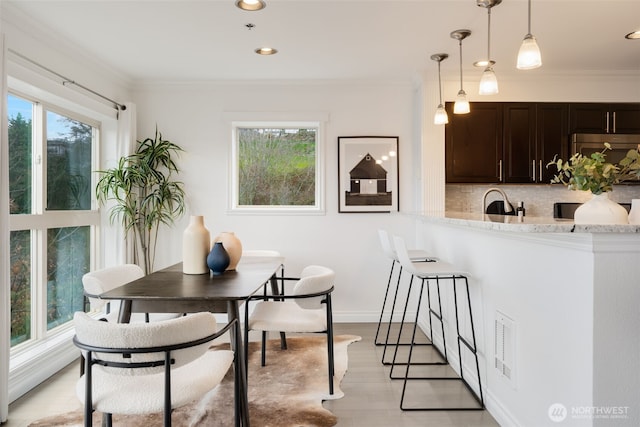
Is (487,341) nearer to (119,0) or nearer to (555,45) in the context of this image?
(555,45)

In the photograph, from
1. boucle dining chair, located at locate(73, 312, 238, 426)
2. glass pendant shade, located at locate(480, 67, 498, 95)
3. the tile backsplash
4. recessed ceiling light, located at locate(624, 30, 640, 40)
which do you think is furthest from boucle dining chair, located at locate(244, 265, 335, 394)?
recessed ceiling light, located at locate(624, 30, 640, 40)

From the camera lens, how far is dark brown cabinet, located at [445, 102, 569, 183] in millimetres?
4262

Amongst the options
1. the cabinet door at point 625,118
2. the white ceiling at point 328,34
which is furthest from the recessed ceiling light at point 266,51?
the cabinet door at point 625,118

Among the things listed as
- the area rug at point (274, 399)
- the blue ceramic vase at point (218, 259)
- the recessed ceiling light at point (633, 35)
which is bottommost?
the area rug at point (274, 399)

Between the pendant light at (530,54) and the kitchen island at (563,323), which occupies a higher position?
the pendant light at (530,54)

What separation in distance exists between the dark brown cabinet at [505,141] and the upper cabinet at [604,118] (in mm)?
128

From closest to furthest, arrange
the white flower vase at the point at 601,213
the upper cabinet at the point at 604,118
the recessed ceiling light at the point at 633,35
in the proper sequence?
the white flower vase at the point at 601,213 < the recessed ceiling light at the point at 633,35 < the upper cabinet at the point at 604,118

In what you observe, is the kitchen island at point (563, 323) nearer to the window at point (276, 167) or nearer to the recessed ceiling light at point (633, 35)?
the recessed ceiling light at point (633, 35)

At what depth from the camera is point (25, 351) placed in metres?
3.07

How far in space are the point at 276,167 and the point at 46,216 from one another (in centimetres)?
217

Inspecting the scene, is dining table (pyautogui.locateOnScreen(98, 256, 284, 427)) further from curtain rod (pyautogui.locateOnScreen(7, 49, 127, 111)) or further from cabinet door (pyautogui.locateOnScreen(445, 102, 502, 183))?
cabinet door (pyautogui.locateOnScreen(445, 102, 502, 183))

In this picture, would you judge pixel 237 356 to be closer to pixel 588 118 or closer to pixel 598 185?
pixel 598 185

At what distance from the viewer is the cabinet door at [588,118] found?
14.0ft

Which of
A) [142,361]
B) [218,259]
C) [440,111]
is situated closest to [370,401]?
[218,259]
